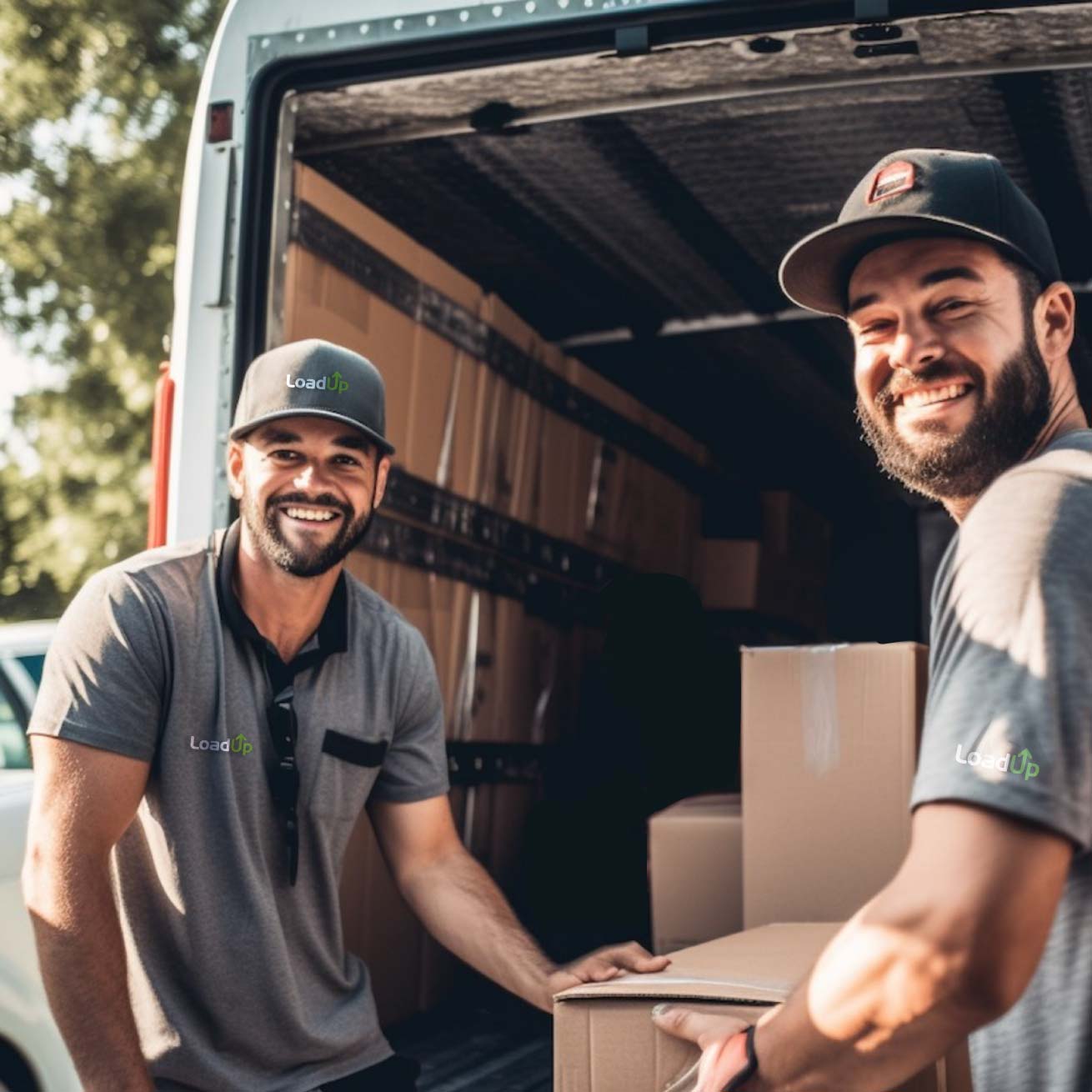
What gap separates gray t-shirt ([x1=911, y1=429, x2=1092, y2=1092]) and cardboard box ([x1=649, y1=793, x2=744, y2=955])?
74.8 inches

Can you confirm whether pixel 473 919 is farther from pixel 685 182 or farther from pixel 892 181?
pixel 685 182

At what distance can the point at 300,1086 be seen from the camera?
2.50 m

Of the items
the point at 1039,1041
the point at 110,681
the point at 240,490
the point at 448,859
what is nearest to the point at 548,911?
the point at 448,859

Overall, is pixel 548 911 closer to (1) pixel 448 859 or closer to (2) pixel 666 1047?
(1) pixel 448 859

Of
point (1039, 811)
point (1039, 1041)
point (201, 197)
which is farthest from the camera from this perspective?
point (201, 197)

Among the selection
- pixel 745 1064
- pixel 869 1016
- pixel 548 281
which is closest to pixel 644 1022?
pixel 745 1064

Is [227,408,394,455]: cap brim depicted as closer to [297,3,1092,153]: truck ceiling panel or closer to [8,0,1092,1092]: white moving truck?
[8,0,1092,1092]: white moving truck

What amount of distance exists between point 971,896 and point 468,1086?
2379 mm

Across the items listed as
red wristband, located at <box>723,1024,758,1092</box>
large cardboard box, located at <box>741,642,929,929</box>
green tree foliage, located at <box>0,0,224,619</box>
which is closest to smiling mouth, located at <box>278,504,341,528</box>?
large cardboard box, located at <box>741,642,929,929</box>

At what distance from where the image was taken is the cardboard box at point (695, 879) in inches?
131

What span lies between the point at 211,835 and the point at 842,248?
1299mm

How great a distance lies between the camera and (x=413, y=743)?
2875 mm

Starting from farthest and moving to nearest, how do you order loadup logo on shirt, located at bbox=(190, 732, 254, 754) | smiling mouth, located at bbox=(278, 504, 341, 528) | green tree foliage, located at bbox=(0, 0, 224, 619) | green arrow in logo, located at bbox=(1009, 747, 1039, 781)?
green tree foliage, located at bbox=(0, 0, 224, 619), smiling mouth, located at bbox=(278, 504, 341, 528), loadup logo on shirt, located at bbox=(190, 732, 254, 754), green arrow in logo, located at bbox=(1009, 747, 1039, 781)

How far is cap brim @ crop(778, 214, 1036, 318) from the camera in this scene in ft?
5.69
